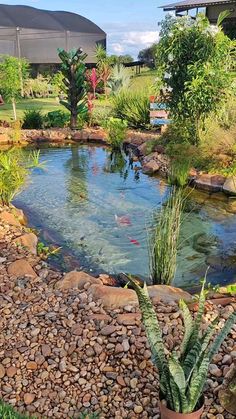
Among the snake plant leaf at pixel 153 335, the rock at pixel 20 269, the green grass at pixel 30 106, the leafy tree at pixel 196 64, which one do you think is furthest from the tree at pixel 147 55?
the snake plant leaf at pixel 153 335

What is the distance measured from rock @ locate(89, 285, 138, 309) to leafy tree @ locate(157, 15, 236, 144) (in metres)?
5.28

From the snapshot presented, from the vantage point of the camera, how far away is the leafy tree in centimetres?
773

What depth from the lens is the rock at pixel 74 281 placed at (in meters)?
3.54

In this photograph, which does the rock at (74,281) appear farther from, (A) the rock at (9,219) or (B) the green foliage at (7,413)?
(A) the rock at (9,219)

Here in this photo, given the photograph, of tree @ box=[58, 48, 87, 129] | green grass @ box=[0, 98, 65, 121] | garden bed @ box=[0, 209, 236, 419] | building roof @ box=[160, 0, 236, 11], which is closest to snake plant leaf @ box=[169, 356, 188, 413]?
garden bed @ box=[0, 209, 236, 419]

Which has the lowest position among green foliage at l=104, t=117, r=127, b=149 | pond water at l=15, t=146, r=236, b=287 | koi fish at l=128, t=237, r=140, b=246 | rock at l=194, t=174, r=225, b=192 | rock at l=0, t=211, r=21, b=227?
pond water at l=15, t=146, r=236, b=287

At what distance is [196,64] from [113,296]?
5669 mm

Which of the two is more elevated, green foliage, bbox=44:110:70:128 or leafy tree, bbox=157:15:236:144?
leafy tree, bbox=157:15:236:144

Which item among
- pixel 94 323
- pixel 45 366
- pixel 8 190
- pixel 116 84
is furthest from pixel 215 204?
pixel 116 84

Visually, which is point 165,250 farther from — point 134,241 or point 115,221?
point 115,221

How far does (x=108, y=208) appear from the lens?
6.36 metres

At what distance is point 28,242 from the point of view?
4598 mm

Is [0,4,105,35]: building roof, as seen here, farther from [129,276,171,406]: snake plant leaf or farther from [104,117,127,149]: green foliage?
[129,276,171,406]: snake plant leaf

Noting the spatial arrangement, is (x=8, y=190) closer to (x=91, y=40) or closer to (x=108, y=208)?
(x=108, y=208)
